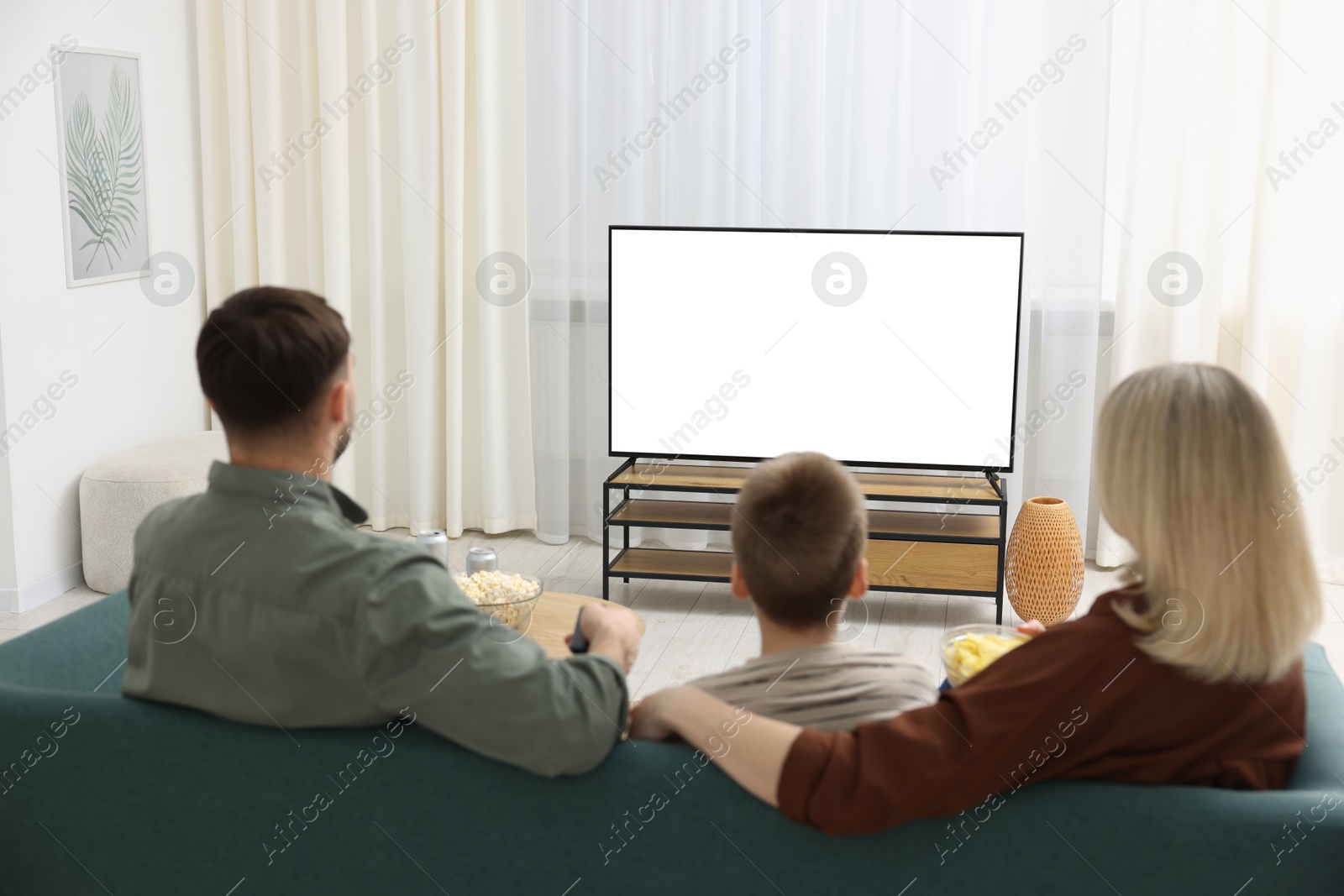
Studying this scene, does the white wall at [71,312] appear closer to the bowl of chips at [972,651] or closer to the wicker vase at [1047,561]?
the wicker vase at [1047,561]

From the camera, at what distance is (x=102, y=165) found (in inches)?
171

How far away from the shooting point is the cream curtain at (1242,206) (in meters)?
4.16

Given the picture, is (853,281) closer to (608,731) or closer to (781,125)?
(781,125)

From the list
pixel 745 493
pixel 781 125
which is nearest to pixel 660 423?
pixel 781 125

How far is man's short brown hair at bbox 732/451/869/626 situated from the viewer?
5.05ft

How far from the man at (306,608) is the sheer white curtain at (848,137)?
315 centimetres

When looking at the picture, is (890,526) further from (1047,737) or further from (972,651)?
(1047,737)

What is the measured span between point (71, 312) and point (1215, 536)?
390cm

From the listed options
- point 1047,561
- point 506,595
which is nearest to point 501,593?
point 506,595

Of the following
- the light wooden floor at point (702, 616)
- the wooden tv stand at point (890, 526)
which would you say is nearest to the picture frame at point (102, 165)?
the light wooden floor at point (702, 616)

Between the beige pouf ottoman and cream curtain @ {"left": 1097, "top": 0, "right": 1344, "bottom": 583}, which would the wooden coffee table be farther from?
cream curtain @ {"left": 1097, "top": 0, "right": 1344, "bottom": 583}

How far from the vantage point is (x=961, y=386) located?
4.03 meters

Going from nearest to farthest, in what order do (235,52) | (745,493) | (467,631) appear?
(467,631)
(745,493)
(235,52)

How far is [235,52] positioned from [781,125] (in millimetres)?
2078
